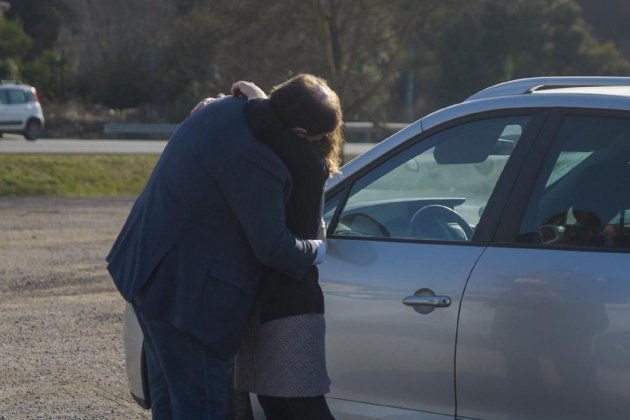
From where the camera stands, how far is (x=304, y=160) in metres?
3.79

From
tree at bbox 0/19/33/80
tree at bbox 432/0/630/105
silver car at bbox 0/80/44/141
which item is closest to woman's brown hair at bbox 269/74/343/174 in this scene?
silver car at bbox 0/80/44/141

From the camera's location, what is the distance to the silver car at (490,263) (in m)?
3.96

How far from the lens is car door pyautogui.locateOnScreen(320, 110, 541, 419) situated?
4.26 metres

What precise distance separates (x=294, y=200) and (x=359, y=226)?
87 centimetres

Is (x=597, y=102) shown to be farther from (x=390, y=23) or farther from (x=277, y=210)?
(x=390, y=23)

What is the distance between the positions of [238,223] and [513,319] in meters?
1.07

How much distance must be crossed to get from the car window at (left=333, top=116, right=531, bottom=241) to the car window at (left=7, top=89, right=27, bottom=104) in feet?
91.9

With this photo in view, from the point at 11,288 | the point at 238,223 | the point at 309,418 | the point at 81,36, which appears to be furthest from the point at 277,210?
the point at 81,36

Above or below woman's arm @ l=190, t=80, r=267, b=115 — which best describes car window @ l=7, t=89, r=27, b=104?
below

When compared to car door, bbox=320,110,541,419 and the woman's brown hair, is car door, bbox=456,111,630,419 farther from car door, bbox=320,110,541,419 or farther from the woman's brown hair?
the woman's brown hair

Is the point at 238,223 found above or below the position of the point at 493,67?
above

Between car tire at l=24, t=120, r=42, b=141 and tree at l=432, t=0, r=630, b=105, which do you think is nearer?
car tire at l=24, t=120, r=42, b=141

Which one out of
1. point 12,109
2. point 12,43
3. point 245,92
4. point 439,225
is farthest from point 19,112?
point 245,92

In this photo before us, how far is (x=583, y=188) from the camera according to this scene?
4234 millimetres
